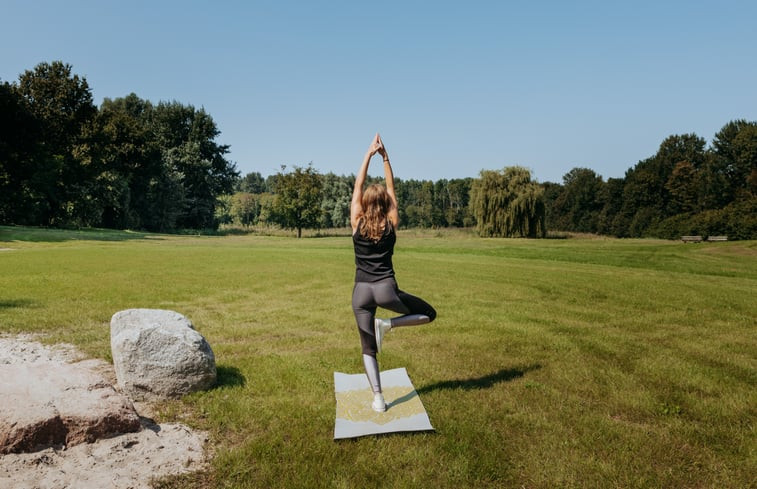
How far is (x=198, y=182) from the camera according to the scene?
8081 centimetres

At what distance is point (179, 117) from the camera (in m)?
81.9

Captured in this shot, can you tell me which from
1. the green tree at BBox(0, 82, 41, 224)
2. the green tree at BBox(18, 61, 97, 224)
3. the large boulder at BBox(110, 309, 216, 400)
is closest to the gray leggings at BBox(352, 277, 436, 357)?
the large boulder at BBox(110, 309, 216, 400)

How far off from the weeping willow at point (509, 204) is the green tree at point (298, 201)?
88.9 feet

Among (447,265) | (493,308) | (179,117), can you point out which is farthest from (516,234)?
(179,117)

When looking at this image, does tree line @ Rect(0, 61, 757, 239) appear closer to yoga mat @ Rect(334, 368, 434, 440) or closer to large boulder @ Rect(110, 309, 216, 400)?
large boulder @ Rect(110, 309, 216, 400)

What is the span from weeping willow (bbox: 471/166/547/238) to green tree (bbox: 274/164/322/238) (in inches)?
1067

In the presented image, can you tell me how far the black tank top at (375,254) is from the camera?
566 centimetres

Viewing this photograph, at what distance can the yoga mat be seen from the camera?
5457mm

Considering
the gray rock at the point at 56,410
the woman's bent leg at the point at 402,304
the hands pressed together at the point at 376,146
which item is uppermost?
the hands pressed together at the point at 376,146

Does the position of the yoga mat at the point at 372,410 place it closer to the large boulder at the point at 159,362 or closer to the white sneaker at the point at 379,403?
the white sneaker at the point at 379,403

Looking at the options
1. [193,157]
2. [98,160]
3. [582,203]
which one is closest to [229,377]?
[98,160]

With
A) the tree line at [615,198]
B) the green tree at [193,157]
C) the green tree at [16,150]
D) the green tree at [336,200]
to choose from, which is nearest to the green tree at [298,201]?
the tree line at [615,198]

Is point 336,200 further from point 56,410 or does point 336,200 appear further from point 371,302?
point 56,410

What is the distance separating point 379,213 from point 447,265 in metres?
20.7
